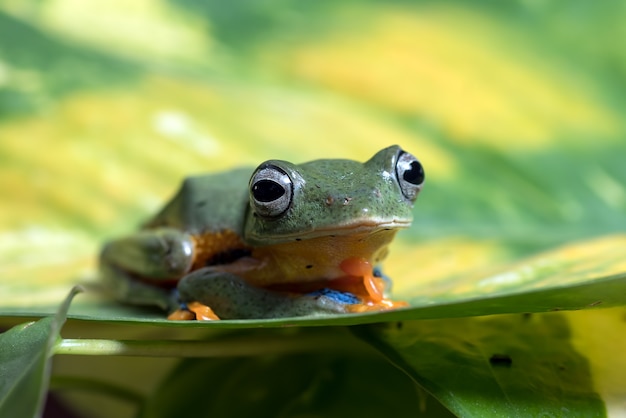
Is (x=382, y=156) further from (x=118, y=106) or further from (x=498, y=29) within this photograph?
(x=498, y=29)

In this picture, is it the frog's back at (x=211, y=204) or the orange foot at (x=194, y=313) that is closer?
the orange foot at (x=194, y=313)

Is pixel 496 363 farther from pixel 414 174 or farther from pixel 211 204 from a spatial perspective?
pixel 211 204

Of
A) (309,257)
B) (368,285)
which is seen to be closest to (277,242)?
(309,257)

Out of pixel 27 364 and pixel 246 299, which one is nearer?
pixel 27 364

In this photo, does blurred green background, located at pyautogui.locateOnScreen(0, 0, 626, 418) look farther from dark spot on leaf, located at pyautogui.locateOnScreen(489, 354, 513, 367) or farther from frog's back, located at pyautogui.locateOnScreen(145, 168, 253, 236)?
dark spot on leaf, located at pyautogui.locateOnScreen(489, 354, 513, 367)

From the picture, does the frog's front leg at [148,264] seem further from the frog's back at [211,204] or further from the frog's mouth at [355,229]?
the frog's mouth at [355,229]

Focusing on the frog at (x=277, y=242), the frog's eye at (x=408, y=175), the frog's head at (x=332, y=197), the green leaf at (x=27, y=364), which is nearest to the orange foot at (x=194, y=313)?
the frog at (x=277, y=242)
